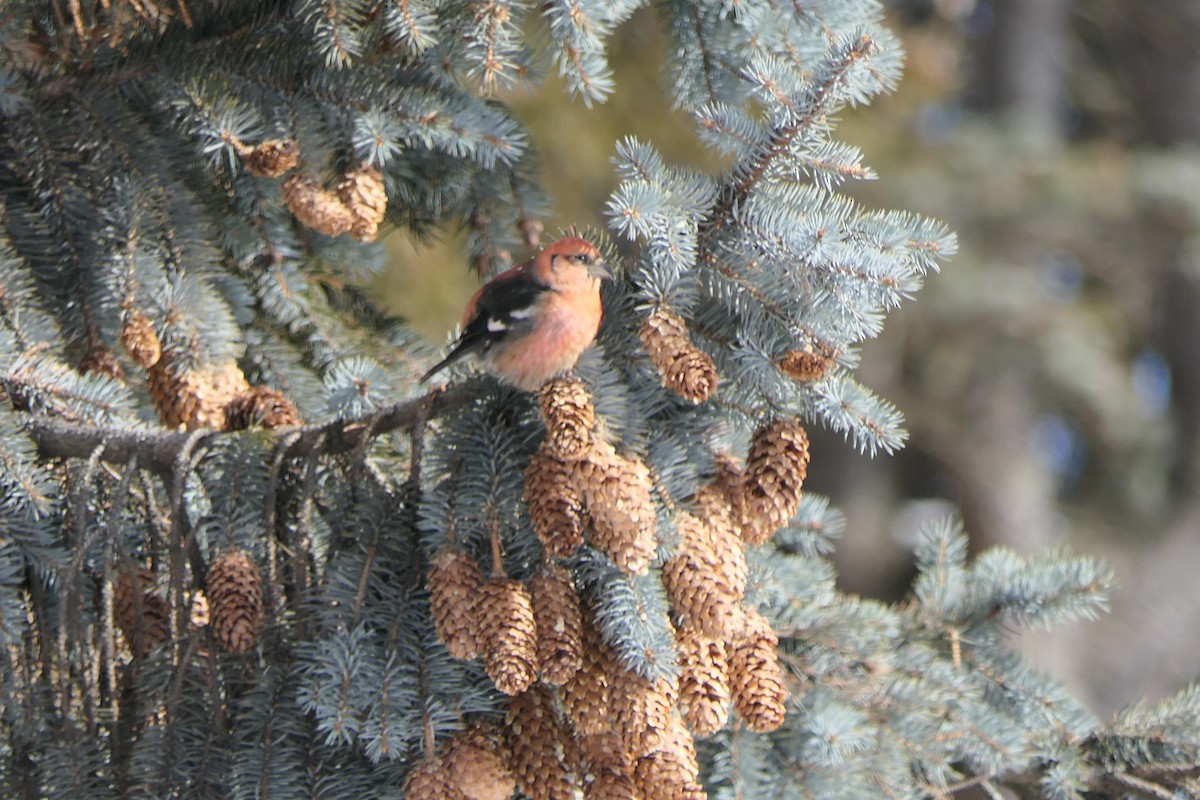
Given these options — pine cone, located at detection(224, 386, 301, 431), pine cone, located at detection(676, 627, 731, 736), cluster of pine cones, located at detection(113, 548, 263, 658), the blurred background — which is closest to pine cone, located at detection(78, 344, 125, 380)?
pine cone, located at detection(224, 386, 301, 431)

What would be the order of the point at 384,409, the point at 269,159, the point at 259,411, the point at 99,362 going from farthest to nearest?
the point at 99,362 → the point at 259,411 → the point at 269,159 → the point at 384,409

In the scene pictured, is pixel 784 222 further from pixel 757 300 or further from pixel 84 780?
pixel 84 780

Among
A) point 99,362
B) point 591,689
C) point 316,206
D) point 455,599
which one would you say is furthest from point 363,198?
point 591,689

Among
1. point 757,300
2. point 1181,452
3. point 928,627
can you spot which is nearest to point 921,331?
point 1181,452

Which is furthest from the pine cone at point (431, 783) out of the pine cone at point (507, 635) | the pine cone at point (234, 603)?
the pine cone at point (234, 603)

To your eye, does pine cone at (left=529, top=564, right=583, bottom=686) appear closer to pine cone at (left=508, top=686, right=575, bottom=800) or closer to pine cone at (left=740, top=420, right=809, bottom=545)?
pine cone at (left=508, top=686, right=575, bottom=800)

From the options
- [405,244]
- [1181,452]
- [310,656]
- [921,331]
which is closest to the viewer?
[310,656]

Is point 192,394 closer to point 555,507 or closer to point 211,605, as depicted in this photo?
point 211,605
